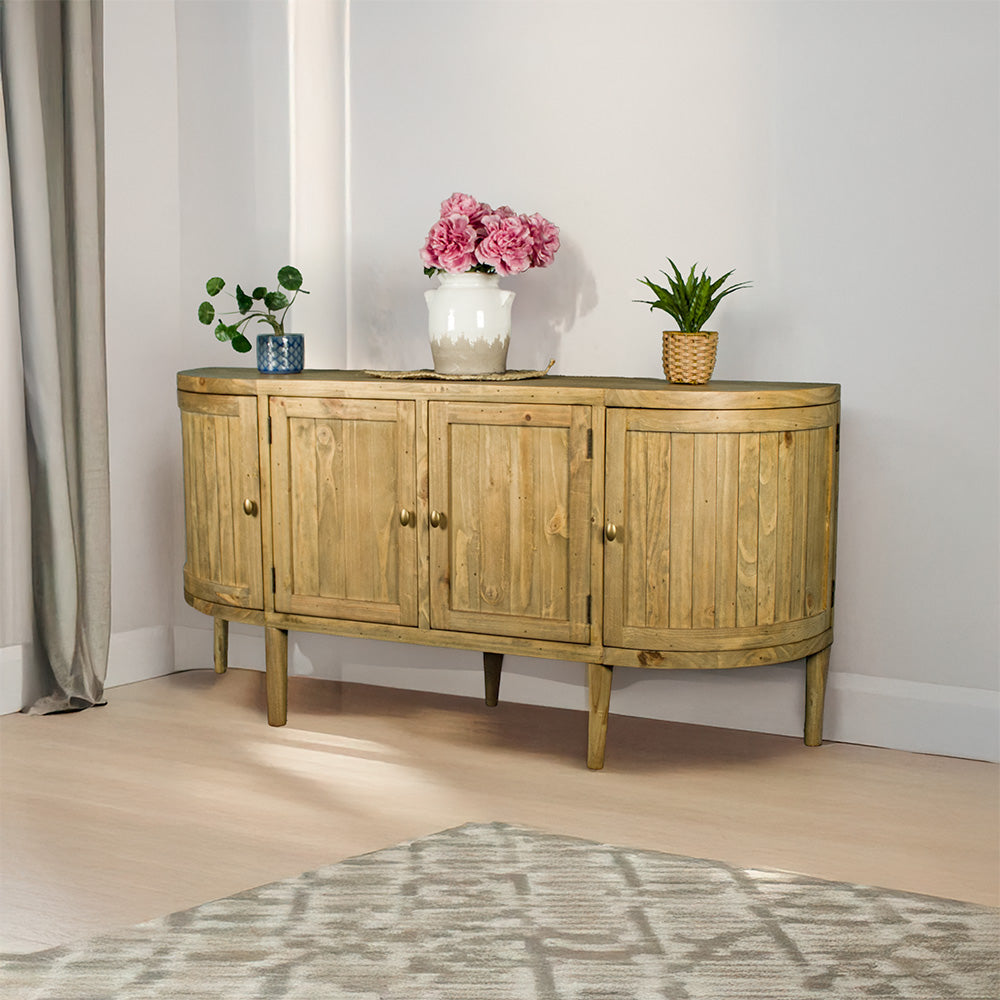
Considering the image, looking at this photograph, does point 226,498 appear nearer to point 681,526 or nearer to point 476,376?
point 476,376

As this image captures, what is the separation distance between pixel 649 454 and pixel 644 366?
513 millimetres

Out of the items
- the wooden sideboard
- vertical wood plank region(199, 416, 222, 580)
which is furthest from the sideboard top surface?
vertical wood plank region(199, 416, 222, 580)

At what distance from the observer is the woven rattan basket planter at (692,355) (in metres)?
2.74

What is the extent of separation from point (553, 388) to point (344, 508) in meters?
0.59

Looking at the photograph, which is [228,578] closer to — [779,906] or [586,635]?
[586,635]

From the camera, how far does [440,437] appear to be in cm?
281

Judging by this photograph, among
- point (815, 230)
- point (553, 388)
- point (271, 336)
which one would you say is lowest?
point (553, 388)

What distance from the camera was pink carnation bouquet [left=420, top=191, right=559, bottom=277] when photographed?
2.84 meters

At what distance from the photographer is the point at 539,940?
1.92m

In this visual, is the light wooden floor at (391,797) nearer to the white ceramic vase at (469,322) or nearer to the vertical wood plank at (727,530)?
the vertical wood plank at (727,530)

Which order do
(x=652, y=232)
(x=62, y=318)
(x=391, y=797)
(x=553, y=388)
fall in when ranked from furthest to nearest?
1. (x=62, y=318)
2. (x=652, y=232)
3. (x=553, y=388)
4. (x=391, y=797)

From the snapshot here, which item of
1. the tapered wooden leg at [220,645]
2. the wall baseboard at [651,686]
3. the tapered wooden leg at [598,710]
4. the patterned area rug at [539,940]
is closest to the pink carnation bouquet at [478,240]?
the tapered wooden leg at [598,710]

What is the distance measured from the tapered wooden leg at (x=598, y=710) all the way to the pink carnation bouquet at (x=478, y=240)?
35.4 inches

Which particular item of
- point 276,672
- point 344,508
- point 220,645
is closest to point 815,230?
point 344,508
